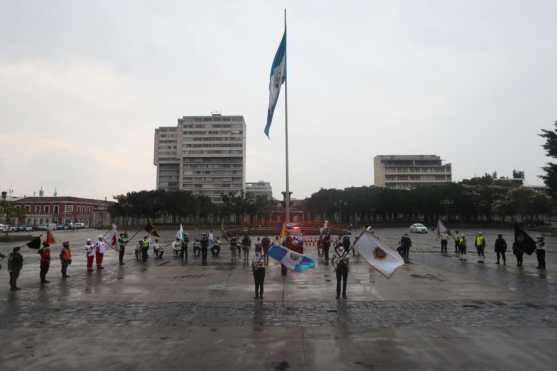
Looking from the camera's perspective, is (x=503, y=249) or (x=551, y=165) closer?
(x=503, y=249)

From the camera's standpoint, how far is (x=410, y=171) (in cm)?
14850

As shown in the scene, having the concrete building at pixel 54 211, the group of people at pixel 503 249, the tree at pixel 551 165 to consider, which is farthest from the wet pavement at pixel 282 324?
the concrete building at pixel 54 211

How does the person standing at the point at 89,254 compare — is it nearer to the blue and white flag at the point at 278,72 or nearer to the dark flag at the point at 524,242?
the blue and white flag at the point at 278,72

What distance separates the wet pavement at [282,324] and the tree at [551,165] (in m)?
42.2

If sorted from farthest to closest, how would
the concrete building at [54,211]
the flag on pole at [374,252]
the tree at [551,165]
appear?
the concrete building at [54,211]
the tree at [551,165]
the flag on pole at [374,252]

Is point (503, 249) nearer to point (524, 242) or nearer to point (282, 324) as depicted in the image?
point (524, 242)

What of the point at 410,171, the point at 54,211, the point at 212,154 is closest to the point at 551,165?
the point at 410,171

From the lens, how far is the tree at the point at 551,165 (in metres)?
50.1

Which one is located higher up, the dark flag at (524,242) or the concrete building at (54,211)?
the concrete building at (54,211)

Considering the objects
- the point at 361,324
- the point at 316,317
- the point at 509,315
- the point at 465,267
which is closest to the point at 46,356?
the point at 316,317

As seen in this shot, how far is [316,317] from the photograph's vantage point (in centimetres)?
932

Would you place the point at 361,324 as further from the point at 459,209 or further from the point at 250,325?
the point at 459,209

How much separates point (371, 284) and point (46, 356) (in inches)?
404

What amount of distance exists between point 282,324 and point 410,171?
148180mm
